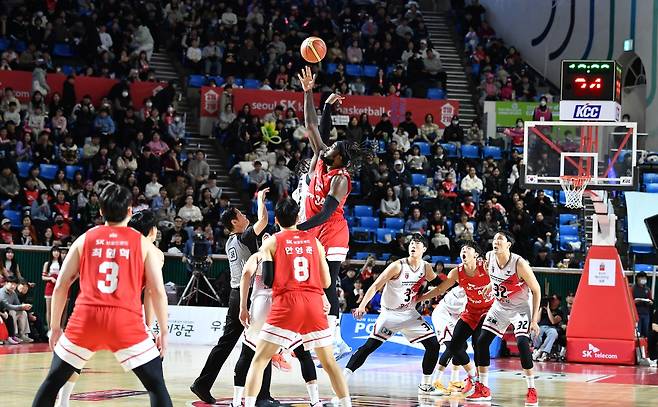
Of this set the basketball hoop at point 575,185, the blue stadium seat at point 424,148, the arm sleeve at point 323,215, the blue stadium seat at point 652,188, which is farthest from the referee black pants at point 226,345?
the blue stadium seat at point 424,148

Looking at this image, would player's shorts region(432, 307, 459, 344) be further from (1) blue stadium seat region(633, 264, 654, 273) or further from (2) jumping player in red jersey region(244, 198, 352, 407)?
(1) blue stadium seat region(633, 264, 654, 273)

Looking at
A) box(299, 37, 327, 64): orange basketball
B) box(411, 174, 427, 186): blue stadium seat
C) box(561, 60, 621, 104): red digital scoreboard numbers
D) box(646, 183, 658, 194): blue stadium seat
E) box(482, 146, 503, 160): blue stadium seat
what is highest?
box(561, 60, 621, 104): red digital scoreboard numbers

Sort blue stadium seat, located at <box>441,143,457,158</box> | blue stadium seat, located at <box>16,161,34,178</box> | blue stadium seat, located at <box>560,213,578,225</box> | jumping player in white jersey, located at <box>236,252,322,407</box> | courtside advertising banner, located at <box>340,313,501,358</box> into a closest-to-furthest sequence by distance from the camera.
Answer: jumping player in white jersey, located at <box>236,252,322,407</box> → courtside advertising banner, located at <box>340,313,501,358</box> → blue stadium seat, located at <box>16,161,34,178</box> → blue stadium seat, located at <box>560,213,578,225</box> → blue stadium seat, located at <box>441,143,457,158</box>

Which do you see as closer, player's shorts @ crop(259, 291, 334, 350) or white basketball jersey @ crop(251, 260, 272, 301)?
player's shorts @ crop(259, 291, 334, 350)

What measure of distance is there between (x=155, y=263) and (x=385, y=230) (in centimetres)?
1494

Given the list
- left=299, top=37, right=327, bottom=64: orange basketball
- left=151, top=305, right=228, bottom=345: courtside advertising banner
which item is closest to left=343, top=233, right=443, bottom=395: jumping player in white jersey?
left=299, top=37, right=327, bottom=64: orange basketball

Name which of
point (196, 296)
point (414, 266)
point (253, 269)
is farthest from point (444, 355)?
point (196, 296)

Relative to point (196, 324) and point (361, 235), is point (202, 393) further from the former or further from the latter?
point (361, 235)

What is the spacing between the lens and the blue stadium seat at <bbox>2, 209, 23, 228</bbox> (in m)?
20.1

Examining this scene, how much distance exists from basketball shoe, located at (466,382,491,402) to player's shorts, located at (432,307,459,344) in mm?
1236

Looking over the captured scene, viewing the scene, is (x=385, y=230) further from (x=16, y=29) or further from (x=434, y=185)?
(x=16, y=29)

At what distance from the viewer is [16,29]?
2508 centimetres

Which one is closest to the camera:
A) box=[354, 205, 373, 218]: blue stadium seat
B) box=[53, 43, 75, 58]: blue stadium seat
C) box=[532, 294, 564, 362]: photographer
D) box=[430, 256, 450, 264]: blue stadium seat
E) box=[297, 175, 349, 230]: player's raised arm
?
box=[297, 175, 349, 230]: player's raised arm

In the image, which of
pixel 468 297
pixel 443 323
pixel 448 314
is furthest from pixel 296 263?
pixel 448 314
